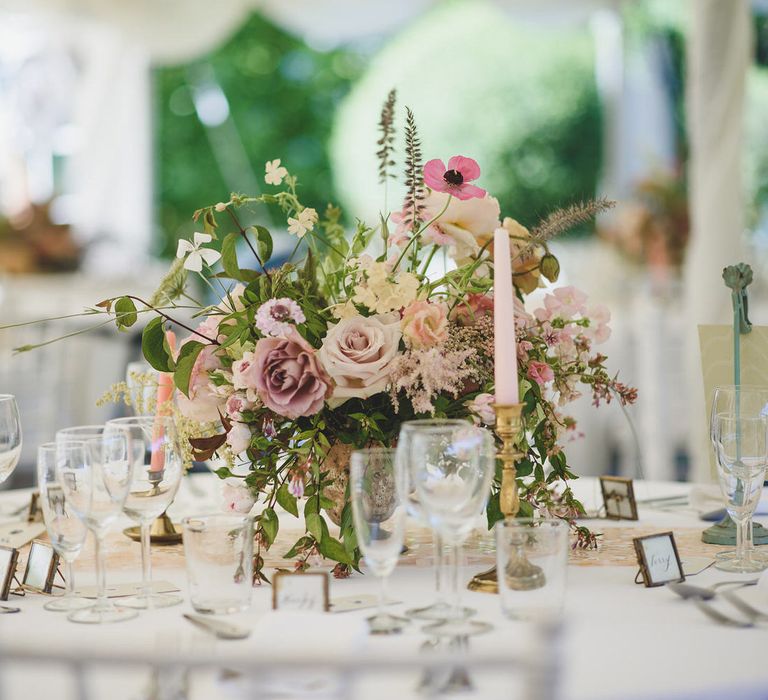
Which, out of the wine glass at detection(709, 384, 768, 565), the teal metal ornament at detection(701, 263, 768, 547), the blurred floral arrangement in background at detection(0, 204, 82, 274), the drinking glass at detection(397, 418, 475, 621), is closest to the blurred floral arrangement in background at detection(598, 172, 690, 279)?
the blurred floral arrangement in background at detection(0, 204, 82, 274)

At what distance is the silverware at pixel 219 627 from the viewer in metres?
0.95

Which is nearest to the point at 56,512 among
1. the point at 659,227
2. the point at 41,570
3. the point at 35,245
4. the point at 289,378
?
the point at 41,570

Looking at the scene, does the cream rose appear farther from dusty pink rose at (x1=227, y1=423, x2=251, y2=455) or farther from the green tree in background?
the green tree in background

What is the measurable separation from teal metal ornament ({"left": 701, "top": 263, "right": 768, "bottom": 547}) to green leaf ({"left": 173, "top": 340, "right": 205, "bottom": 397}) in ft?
2.22

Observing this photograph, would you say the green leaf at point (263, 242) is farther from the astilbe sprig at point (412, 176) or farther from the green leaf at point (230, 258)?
the astilbe sprig at point (412, 176)

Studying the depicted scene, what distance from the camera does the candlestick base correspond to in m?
1.47

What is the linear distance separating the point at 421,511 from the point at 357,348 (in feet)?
0.76

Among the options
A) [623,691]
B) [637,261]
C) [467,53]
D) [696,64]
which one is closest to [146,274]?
[637,261]

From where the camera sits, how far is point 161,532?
4.86 ft

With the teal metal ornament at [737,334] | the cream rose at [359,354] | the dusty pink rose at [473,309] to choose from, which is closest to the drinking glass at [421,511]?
the cream rose at [359,354]

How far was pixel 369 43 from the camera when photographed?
8.94m

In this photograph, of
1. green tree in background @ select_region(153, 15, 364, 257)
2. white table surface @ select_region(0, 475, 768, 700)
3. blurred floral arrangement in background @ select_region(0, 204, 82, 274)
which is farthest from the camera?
green tree in background @ select_region(153, 15, 364, 257)

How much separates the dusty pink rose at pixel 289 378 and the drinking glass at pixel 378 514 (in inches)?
6.7

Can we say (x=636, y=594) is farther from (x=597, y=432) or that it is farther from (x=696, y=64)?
(x=597, y=432)
